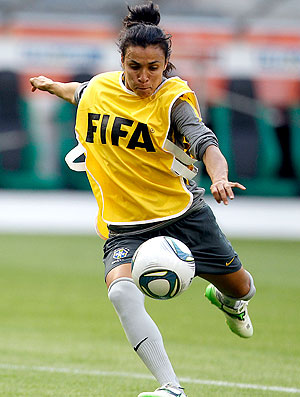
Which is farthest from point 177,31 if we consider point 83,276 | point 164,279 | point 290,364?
point 164,279

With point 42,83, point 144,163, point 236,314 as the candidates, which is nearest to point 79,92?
point 42,83

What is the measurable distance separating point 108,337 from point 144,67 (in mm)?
3828

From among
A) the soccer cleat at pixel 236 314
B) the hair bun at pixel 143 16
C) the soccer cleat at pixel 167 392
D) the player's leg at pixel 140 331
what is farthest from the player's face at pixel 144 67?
the soccer cleat at pixel 236 314

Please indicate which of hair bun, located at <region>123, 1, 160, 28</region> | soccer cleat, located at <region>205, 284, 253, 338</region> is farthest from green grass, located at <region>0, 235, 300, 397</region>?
hair bun, located at <region>123, 1, 160, 28</region>

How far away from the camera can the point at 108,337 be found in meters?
8.74

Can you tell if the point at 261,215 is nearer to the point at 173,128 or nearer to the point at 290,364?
the point at 290,364

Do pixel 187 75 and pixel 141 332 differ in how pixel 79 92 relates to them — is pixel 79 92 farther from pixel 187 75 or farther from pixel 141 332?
pixel 187 75

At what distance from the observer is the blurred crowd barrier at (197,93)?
76.3 ft

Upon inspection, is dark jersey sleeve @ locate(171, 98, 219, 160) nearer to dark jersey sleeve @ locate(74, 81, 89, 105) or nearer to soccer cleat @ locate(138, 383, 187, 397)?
dark jersey sleeve @ locate(74, 81, 89, 105)

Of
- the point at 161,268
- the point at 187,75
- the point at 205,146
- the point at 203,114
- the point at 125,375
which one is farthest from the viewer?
the point at 187,75

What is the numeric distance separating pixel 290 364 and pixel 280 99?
17468 millimetres

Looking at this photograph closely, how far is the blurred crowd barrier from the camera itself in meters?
23.2

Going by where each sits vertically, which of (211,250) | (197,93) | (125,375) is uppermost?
(211,250)

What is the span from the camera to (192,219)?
19.5 feet
